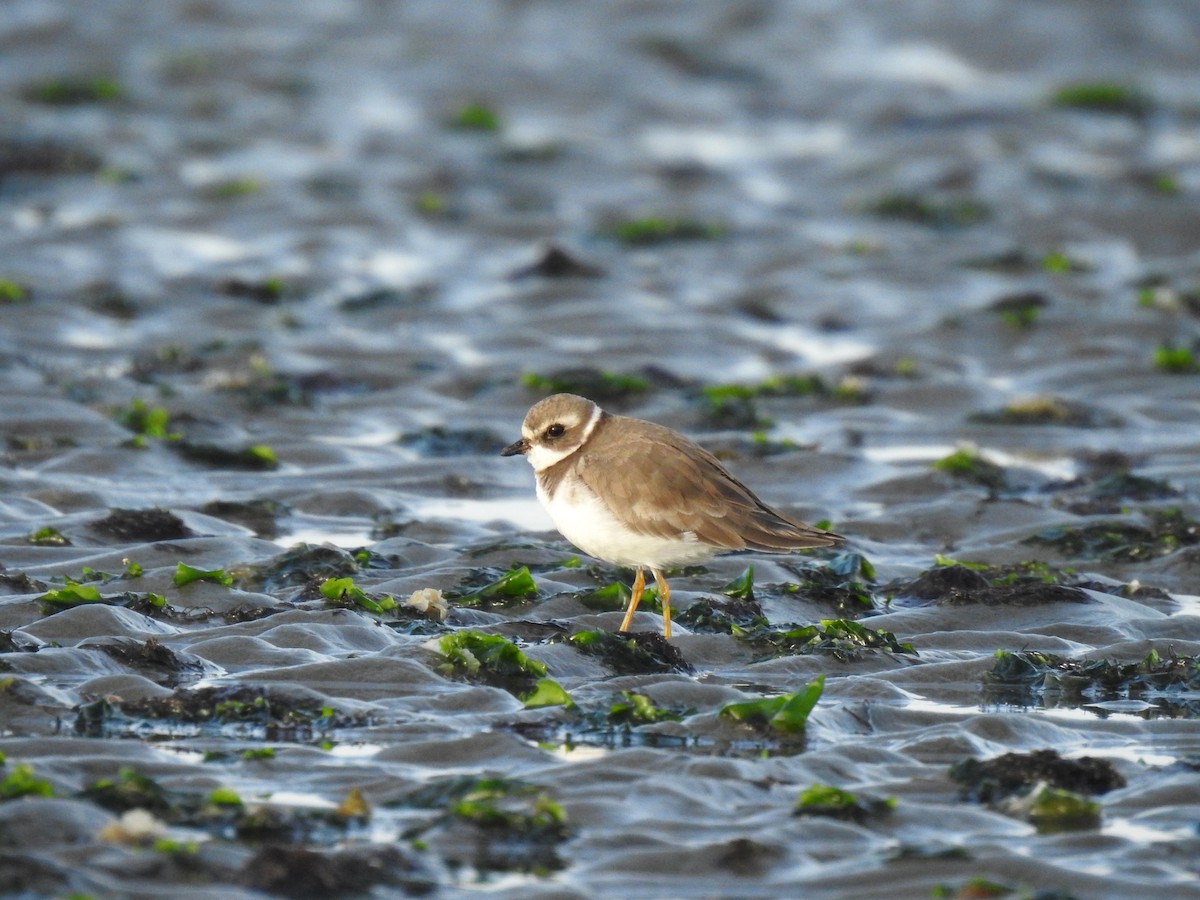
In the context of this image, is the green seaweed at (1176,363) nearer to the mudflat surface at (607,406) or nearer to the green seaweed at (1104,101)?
the mudflat surface at (607,406)

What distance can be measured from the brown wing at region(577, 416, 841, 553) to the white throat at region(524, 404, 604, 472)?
59mm

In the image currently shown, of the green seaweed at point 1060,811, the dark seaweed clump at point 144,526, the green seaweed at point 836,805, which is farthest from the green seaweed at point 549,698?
the dark seaweed clump at point 144,526

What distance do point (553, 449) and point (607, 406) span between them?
3833 millimetres

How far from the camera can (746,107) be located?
21.5 metres

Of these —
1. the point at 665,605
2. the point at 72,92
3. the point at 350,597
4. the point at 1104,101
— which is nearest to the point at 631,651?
the point at 665,605

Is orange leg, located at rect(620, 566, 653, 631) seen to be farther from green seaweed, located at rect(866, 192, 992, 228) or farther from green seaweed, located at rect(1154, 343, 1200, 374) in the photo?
green seaweed, located at rect(866, 192, 992, 228)

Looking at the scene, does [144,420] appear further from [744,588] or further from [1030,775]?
[1030,775]

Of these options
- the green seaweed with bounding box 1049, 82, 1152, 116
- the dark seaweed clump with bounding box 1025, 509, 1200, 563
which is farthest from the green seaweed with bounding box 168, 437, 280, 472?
the green seaweed with bounding box 1049, 82, 1152, 116

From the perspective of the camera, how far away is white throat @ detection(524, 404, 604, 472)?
7625mm

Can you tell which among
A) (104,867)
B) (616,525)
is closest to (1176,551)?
(616,525)

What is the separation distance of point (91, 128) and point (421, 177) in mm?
3880

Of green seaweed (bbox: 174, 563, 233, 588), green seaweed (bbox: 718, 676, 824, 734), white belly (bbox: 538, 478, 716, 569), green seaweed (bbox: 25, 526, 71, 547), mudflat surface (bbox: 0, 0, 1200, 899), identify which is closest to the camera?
mudflat surface (bbox: 0, 0, 1200, 899)

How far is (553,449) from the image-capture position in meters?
7.68

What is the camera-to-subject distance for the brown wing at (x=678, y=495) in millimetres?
7168
